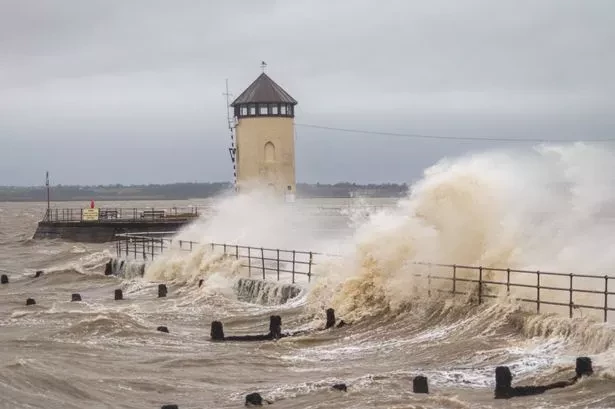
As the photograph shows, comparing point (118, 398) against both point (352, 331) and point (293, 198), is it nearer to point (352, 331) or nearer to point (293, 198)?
point (352, 331)

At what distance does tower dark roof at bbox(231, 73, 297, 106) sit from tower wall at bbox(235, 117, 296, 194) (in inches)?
33.2

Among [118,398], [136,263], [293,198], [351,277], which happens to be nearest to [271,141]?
[293,198]

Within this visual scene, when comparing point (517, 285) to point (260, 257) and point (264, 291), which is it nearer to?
point (264, 291)

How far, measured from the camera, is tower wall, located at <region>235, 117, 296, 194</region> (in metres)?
49.9

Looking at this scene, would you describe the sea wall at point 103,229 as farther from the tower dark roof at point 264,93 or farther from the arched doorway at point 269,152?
the tower dark roof at point 264,93

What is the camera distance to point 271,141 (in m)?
50.1

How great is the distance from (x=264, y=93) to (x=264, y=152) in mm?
2816

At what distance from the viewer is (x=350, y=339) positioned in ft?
66.5

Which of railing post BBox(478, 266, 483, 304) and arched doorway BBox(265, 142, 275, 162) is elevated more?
arched doorway BBox(265, 142, 275, 162)

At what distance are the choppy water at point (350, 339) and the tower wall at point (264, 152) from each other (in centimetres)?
1800

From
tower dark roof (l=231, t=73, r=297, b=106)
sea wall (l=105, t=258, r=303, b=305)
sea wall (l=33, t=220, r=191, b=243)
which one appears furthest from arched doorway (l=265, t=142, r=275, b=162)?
sea wall (l=105, t=258, r=303, b=305)

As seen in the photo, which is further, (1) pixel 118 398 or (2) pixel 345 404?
(1) pixel 118 398

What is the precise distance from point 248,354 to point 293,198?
3147 centimetres

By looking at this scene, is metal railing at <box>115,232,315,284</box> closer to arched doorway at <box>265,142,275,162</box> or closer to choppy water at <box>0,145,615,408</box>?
choppy water at <box>0,145,615,408</box>
